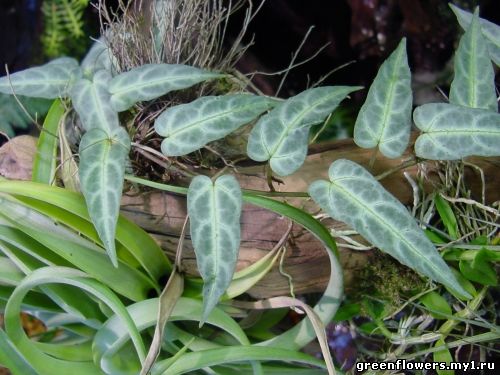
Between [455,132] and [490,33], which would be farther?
[490,33]

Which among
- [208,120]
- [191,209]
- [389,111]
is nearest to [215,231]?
[191,209]

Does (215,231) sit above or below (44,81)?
below

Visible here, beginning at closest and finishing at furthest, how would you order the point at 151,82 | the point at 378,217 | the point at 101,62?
the point at 378,217 → the point at 151,82 → the point at 101,62

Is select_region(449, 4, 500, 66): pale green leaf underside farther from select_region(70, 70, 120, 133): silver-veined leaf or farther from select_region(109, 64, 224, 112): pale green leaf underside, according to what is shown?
select_region(70, 70, 120, 133): silver-veined leaf

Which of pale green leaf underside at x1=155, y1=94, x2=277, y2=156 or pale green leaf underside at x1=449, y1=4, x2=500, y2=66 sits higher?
pale green leaf underside at x1=449, y1=4, x2=500, y2=66

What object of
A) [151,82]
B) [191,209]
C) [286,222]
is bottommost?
[286,222]

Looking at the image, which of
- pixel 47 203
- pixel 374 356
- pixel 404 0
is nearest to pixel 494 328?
pixel 374 356

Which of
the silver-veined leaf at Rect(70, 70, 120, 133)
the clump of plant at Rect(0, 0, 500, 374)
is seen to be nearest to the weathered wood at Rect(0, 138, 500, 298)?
the clump of plant at Rect(0, 0, 500, 374)

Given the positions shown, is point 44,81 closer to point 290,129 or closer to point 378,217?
point 290,129
